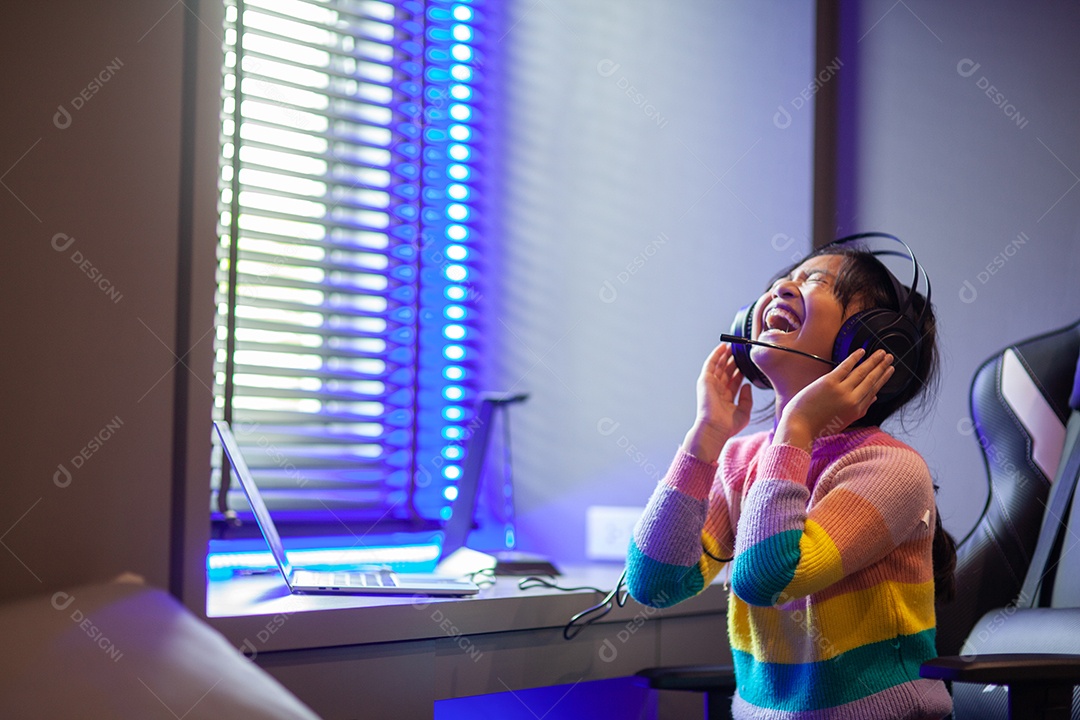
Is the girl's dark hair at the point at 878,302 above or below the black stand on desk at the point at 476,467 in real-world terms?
above

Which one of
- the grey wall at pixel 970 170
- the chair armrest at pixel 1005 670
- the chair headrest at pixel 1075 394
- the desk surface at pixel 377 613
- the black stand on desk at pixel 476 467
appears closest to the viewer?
the chair armrest at pixel 1005 670

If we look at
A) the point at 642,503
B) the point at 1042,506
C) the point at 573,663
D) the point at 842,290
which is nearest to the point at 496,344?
the point at 642,503

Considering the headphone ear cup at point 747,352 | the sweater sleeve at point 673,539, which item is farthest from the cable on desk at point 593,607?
the headphone ear cup at point 747,352

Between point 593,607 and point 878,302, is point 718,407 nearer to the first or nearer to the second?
point 878,302

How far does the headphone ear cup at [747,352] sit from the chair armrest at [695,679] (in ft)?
1.34

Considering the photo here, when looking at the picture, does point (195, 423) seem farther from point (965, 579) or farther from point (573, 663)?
point (965, 579)

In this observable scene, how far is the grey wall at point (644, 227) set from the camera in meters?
1.89

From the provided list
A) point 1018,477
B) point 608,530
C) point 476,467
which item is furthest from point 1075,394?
point 476,467

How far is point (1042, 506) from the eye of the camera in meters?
1.35

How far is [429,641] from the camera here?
3.92 ft

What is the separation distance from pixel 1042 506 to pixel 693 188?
914 mm

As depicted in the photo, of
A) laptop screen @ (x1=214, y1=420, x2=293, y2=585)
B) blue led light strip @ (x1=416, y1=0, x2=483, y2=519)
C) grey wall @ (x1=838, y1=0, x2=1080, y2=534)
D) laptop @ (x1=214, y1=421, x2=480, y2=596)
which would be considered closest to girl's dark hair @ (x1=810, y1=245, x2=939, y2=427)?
grey wall @ (x1=838, y1=0, x2=1080, y2=534)

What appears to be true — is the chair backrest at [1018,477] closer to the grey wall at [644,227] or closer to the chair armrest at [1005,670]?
the chair armrest at [1005,670]

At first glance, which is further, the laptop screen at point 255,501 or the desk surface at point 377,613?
the laptop screen at point 255,501
